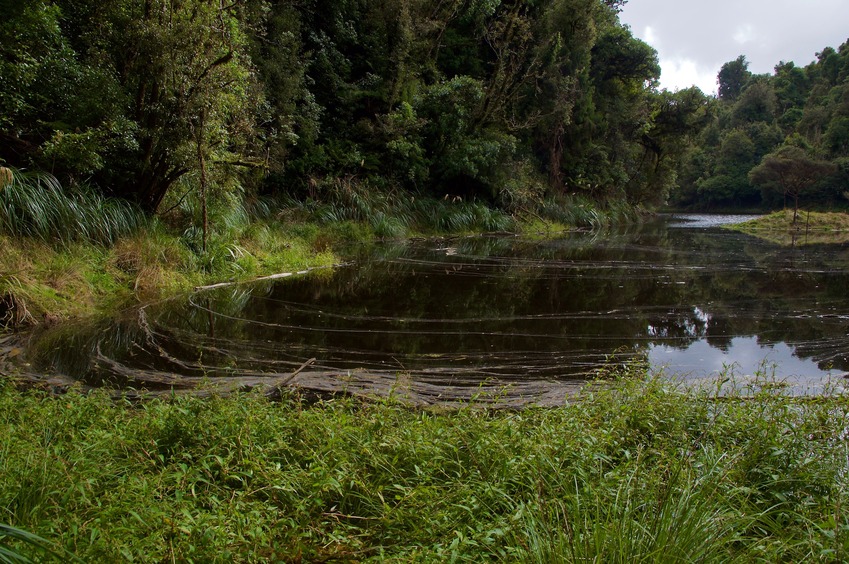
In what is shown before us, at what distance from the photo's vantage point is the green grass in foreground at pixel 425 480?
2057 millimetres

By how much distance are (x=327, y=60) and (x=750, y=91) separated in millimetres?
54035

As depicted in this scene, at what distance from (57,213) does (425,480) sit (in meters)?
7.31

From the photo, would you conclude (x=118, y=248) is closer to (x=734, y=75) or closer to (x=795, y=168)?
(x=795, y=168)

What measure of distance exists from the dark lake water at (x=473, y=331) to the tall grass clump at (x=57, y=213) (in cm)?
168

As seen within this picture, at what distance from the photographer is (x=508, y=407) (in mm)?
3939

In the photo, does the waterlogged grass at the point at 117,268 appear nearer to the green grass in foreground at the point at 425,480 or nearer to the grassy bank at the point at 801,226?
the green grass in foreground at the point at 425,480

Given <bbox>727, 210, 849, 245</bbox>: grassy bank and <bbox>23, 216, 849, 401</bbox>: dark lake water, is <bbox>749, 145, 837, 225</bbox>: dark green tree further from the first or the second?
<bbox>23, 216, 849, 401</bbox>: dark lake water

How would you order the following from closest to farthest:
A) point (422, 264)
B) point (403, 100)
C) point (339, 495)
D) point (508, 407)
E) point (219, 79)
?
point (339, 495)
point (508, 407)
point (219, 79)
point (422, 264)
point (403, 100)

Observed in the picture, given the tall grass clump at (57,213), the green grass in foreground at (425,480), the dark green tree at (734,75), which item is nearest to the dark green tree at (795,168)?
the green grass in foreground at (425,480)

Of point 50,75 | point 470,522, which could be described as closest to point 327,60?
point 50,75

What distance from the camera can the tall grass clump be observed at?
7113 mm

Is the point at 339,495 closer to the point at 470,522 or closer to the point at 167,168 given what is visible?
the point at 470,522

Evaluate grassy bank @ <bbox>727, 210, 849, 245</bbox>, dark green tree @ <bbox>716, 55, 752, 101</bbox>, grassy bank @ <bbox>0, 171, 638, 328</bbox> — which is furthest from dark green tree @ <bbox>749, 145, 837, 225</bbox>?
dark green tree @ <bbox>716, 55, 752, 101</bbox>

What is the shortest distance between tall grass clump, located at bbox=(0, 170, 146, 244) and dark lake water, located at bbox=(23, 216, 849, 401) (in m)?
1.68
